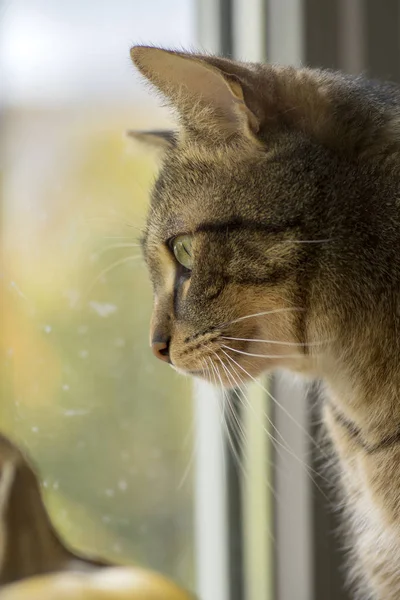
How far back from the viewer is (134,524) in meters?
1.07

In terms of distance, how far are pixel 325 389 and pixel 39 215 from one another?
1.46ft

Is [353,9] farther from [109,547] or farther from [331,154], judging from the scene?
[109,547]

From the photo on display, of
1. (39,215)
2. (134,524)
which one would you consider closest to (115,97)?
(39,215)

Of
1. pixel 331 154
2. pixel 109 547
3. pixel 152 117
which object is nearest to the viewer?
pixel 331 154

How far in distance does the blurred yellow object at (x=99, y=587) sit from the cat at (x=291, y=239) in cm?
26

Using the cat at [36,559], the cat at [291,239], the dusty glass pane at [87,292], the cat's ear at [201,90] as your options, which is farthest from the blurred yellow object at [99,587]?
the cat's ear at [201,90]

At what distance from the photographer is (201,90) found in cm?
78

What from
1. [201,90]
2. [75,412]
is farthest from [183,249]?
[75,412]

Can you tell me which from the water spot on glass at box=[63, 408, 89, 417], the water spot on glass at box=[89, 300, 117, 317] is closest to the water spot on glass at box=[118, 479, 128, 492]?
the water spot on glass at box=[63, 408, 89, 417]

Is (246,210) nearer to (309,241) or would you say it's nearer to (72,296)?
(309,241)

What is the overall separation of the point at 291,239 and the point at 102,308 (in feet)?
1.23

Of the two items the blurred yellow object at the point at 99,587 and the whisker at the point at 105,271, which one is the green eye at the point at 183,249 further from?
the blurred yellow object at the point at 99,587

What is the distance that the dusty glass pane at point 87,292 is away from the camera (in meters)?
0.96

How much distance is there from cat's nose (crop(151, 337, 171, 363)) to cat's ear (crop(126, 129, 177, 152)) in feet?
0.81
